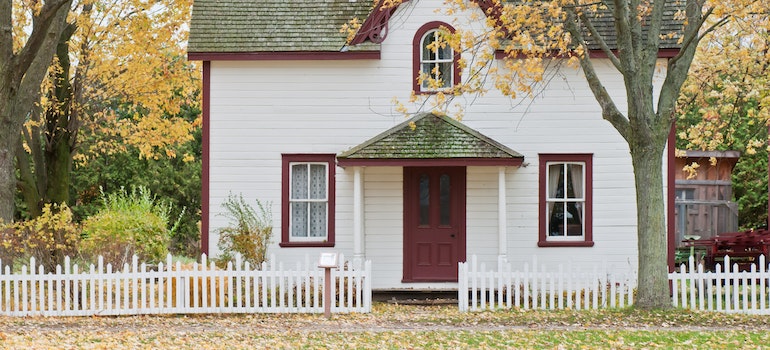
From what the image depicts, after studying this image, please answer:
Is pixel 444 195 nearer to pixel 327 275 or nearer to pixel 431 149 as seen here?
pixel 431 149

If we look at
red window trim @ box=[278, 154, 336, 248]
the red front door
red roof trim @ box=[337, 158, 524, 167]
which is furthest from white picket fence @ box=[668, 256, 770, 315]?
red window trim @ box=[278, 154, 336, 248]

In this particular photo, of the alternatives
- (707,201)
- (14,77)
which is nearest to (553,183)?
(14,77)

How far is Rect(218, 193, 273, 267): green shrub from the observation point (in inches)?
729

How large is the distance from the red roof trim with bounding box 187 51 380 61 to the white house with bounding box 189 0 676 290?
9 centimetres

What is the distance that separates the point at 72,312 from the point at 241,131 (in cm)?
522

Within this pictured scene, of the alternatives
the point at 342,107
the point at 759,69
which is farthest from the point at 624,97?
the point at 342,107

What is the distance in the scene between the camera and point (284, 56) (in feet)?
64.1

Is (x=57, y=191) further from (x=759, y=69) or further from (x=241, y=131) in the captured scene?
(x=759, y=69)

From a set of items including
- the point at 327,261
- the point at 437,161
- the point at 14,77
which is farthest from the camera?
the point at 437,161

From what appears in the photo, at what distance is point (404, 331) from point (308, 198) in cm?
629

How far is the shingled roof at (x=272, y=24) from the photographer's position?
1955 centimetres

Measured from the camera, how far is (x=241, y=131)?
64.8 feet

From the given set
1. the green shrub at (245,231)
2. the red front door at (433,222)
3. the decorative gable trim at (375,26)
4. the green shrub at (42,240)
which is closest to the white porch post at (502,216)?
the red front door at (433,222)

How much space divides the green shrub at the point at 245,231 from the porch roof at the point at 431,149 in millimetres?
2034
